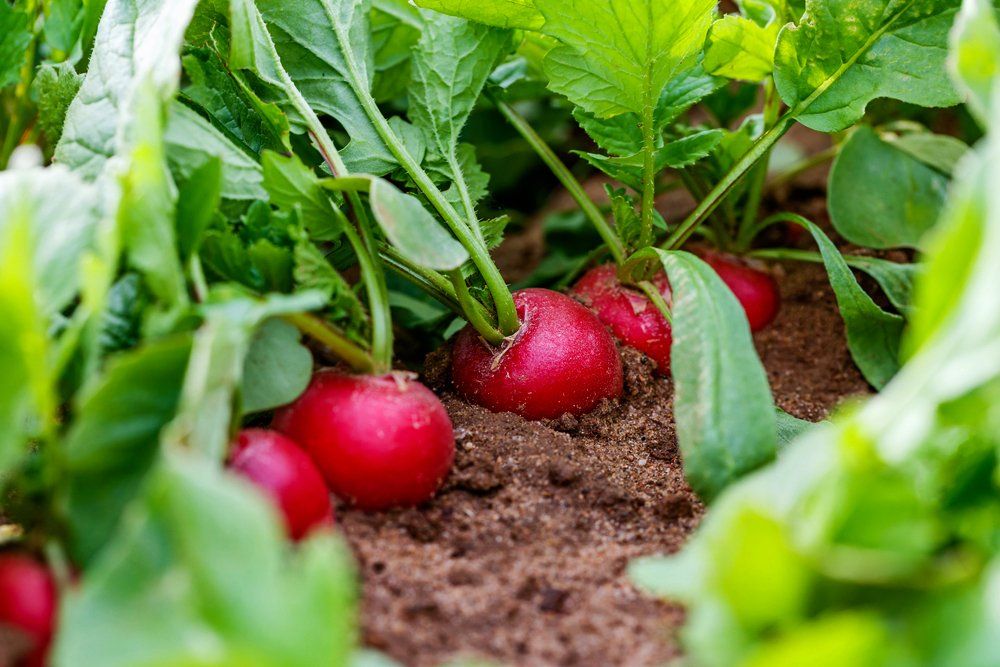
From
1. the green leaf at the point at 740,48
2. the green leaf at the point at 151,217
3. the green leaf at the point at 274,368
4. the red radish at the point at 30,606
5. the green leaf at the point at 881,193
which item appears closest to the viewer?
the red radish at the point at 30,606

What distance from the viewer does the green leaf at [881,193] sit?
1.48 m

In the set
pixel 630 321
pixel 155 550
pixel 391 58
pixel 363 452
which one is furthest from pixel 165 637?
pixel 391 58

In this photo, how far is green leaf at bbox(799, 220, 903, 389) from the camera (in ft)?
4.21

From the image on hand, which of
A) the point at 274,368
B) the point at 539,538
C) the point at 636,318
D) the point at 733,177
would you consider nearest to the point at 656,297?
the point at 636,318

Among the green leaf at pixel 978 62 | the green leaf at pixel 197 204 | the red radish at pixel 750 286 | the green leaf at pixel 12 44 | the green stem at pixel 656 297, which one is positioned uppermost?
the green leaf at pixel 978 62

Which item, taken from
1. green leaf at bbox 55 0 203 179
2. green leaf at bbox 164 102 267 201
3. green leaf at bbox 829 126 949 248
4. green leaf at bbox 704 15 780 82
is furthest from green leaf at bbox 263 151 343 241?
green leaf at bbox 829 126 949 248

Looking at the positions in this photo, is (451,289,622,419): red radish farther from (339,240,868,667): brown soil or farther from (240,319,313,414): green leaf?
(240,319,313,414): green leaf

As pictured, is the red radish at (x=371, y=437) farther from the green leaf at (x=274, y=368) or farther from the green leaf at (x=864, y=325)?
the green leaf at (x=864, y=325)

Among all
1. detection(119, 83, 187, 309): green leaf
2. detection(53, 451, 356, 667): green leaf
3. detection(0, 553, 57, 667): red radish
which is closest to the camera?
detection(53, 451, 356, 667): green leaf

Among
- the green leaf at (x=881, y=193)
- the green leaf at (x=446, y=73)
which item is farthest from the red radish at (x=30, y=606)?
the green leaf at (x=881, y=193)

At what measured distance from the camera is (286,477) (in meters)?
0.85

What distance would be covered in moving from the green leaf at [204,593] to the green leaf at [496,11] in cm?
74

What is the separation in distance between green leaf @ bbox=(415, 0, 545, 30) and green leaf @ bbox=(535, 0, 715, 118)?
0.18 ft

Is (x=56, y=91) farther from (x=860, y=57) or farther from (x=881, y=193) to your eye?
(x=881, y=193)
